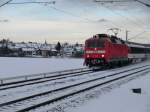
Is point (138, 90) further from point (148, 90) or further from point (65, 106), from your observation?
point (65, 106)

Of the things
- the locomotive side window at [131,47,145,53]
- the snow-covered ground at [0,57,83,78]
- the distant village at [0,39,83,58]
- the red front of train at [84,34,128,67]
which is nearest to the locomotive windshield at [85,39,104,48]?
the red front of train at [84,34,128,67]

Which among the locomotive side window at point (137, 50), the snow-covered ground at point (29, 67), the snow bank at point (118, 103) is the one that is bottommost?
the snow bank at point (118, 103)

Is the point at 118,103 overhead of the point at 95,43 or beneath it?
beneath

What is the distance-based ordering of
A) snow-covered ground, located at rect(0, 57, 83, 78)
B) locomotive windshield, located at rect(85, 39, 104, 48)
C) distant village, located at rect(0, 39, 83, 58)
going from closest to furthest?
snow-covered ground, located at rect(0, 57, 83, 78) < locomotive windshield, located at rect(85, 39, 104, 48) < distant village, located at rect(0, 39, 83, 58)

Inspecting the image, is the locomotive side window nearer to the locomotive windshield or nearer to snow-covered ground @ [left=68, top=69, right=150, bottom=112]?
the locomotive windshield

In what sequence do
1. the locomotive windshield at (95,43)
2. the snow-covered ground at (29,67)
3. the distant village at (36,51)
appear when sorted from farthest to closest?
the distant village at (36,51), the locomotive windshield at (95,43), the snow-covered ground at (29,67)

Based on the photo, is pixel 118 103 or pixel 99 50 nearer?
pixel 118 103

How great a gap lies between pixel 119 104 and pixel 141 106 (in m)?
0.84

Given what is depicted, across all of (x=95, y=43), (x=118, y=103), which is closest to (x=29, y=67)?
(x=95, y=43)

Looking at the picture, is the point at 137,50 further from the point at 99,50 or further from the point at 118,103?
the point at 118,103

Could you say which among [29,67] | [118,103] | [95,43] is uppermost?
[95,43]

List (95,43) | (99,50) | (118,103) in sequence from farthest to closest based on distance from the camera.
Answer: (95,43) < (99,50) < (118,103)

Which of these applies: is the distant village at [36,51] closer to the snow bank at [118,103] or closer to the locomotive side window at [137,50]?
the locomotive side window at [137,50]

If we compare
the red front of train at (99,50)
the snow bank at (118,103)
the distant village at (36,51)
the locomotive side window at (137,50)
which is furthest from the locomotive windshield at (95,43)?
the distant village at (36,51)
